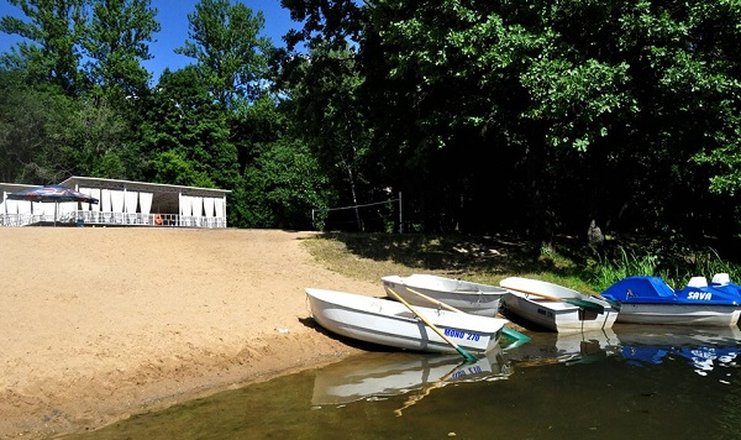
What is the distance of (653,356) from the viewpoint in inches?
416

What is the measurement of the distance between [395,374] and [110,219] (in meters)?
29.1

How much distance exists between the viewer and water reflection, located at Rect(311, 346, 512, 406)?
27.5ft

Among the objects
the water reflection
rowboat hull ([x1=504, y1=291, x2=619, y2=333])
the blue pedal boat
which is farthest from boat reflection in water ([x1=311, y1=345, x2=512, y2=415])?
the blue pedal boat

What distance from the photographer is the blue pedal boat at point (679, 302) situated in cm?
1294

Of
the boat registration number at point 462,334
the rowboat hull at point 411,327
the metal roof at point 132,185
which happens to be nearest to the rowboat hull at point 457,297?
the rowboat hull at point 411,327

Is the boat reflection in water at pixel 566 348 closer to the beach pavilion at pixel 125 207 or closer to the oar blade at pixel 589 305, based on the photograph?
the oar blade at pixel 589 305

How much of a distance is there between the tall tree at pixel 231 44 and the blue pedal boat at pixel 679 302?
162ft

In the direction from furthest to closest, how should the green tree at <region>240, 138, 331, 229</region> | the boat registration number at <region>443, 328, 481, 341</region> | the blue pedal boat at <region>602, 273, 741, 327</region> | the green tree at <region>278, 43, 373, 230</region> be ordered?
the green tree at <region>240, 138, 331, 229</region>
the green tree at <region>278, 43, 373, 230</region>
the blue pedal boat at <region>602, 273, 741, 327</region>
the boat registration number at <region>443, 328, 481, 341</region>

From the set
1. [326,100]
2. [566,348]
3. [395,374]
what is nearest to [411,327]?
[395,374]

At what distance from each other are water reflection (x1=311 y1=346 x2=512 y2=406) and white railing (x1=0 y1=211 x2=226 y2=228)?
26321mm

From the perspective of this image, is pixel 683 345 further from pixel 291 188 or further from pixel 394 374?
pixel 291 188

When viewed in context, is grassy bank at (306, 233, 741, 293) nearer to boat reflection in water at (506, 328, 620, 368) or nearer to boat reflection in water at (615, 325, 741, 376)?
boat reflection in water at (615, 325, 741, 376)

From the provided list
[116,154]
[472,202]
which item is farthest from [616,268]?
[116,154]

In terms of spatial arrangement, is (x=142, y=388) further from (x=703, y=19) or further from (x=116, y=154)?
(x=116, y=154)
